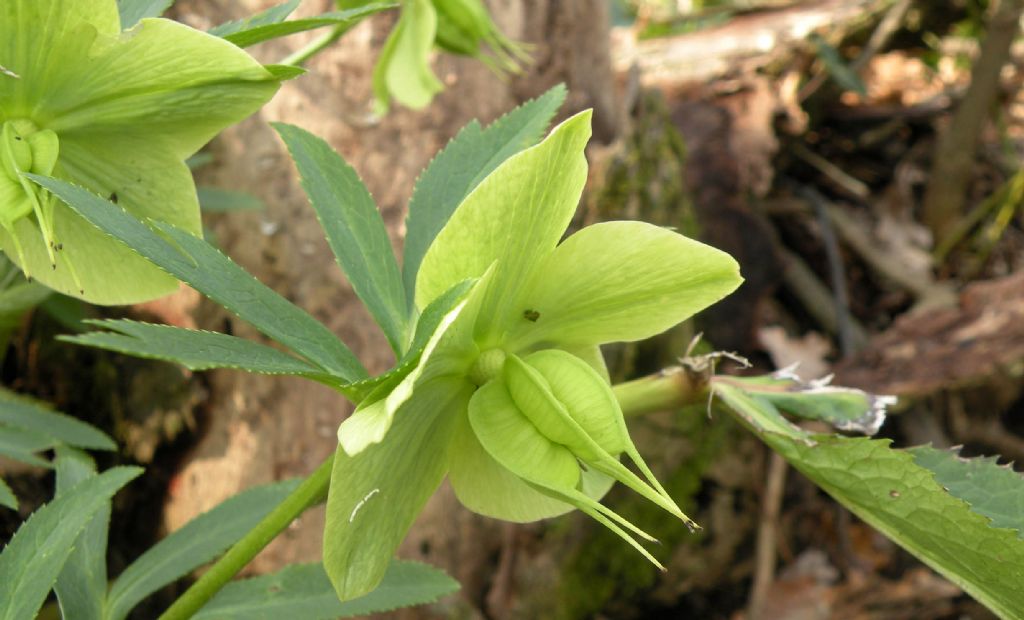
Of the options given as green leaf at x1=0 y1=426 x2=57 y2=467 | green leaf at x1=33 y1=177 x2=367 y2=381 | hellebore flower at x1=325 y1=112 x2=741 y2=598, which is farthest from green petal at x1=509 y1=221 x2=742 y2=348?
green leaf at x1=0 y1=426 x2=57 y2=467

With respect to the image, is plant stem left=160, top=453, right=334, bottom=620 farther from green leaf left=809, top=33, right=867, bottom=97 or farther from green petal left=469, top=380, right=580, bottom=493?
green leaf left=809, top=33, right=867, bottom=97

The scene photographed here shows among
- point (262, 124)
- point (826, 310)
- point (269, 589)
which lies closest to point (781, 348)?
point (826, 310)

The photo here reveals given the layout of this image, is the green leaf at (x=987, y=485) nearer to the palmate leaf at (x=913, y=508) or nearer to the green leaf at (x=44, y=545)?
the palmate leaf at (x=913, y=508)

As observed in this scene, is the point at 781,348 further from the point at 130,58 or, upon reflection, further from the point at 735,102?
the point at 130,58

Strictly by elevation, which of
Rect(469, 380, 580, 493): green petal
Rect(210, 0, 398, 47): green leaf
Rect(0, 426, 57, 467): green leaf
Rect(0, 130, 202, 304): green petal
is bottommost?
Rect(0, 426, 57, 467): green leaf

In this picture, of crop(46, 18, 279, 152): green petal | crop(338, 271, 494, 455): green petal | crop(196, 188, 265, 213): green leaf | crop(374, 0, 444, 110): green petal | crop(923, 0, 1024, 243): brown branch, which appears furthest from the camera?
crop(923, 0, 1024, 243): brown branch

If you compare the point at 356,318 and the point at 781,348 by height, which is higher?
the point at 356,318
